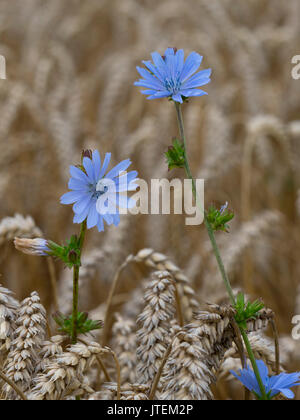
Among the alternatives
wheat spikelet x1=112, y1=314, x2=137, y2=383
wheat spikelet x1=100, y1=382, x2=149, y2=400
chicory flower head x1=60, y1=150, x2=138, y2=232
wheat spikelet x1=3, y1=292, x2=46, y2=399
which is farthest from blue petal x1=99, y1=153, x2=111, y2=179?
wheat spikelet x1=112, y1=314, x2=137, y2=383

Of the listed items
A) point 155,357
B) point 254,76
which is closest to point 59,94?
point 254,76

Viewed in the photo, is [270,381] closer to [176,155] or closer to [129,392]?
[129,392]

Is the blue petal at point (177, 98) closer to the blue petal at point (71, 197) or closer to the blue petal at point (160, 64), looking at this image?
the blue petal at point (160, 64)

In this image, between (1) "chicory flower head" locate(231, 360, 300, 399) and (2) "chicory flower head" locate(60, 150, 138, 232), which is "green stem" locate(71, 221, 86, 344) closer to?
(2) "chicory flower head" locate(60, 150, 138, 232)

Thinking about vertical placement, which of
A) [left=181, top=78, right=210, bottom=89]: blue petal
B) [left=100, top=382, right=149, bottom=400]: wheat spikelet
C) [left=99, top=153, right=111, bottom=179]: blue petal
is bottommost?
[left=100, top=382, right=149, bottom=400]: wheat spikelet

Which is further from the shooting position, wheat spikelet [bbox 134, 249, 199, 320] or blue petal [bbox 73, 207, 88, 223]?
wheat spikelet [bbox 134, 249, 199, 320]

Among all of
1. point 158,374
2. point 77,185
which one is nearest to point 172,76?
point 77,185
